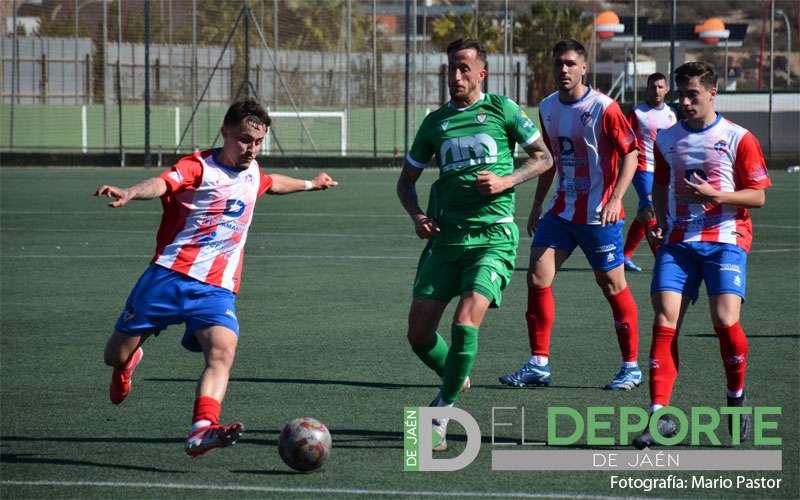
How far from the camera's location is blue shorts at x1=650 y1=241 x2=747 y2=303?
718cm

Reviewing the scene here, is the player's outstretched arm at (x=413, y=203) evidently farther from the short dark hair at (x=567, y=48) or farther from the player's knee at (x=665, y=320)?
the short dark hair at (x=567, y=48)

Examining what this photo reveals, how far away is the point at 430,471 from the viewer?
640 centimetres

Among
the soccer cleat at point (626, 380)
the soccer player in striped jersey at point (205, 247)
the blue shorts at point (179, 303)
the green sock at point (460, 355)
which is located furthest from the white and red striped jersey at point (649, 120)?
the blue shorts at point (179, 303)

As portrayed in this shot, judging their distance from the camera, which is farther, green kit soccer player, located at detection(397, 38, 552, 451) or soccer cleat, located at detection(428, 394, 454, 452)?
green kit soccer player, located at detection(397, 38, 552, 451)

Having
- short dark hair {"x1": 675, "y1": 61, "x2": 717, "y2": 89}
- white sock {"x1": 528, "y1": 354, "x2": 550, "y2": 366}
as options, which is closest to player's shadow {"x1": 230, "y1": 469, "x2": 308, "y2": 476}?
white sock {"x1": 528, "y1": 354, "x2": 550, "y2": 366}

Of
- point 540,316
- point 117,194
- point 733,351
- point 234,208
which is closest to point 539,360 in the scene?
point 540,316

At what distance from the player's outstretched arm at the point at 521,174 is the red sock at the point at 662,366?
1121mm

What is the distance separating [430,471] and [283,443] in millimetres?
727

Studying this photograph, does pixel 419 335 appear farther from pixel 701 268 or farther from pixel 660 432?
pixel 701 268

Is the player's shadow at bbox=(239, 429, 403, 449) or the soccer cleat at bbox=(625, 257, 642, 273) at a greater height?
the soccer cleat at bbox=(625, 257, 642, 273)

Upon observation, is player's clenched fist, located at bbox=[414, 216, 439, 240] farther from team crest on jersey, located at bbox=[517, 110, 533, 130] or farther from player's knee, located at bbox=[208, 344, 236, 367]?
player's knee, located at bbox=[208, 344, 236, 367]

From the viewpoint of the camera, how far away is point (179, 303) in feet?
22.5

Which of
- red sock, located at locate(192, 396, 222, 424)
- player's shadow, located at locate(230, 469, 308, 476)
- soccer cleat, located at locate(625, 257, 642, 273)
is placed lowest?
player's shadow, located at locate(230, 469, 308, 476)

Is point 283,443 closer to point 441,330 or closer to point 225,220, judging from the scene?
point 225,220
